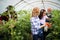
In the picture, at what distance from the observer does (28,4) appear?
629 cm

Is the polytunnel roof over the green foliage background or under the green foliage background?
over

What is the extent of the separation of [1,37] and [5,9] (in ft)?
3.33

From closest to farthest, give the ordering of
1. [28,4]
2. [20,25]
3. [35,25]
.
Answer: [35,25], [20,25], [28,4]

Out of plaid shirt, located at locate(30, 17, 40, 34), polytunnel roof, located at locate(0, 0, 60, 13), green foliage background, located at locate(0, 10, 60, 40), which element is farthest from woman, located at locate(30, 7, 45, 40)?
polytunnel roof, located at locate(0, 0, 60, 13)

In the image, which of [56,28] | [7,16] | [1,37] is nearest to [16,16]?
[7,16]

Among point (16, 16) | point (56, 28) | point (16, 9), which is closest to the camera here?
point (56, 28)

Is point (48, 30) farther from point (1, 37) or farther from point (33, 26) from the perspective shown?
point (1, 37)

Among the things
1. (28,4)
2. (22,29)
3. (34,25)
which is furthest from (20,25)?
(28,4)

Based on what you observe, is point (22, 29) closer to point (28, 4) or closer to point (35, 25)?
point (35, 25)

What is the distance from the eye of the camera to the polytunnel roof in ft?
20.2

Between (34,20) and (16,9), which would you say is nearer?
(34,20)

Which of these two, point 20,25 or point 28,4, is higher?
point 28,4

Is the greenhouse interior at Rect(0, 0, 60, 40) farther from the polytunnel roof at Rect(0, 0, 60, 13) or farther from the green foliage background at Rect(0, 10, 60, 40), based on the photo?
the polytunnel roof at Rect(0, 0, 60, 13)

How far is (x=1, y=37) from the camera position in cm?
540
